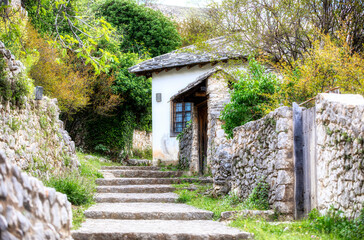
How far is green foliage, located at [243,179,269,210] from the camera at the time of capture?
6.85 meters

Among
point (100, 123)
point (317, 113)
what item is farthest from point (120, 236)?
point (100, 123)

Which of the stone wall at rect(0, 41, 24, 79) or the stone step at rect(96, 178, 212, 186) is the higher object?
the stone wall at rect(0, 41, 24, 79)

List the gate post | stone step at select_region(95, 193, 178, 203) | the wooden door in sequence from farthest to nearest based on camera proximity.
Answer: the wooden door
stone step at select_region(95, 193, 178, 203)
the gate post


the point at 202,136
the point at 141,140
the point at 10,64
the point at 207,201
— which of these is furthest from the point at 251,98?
the point at 141,140

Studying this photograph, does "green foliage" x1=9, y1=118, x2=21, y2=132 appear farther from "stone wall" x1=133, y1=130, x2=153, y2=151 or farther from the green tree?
"stone wall" x1=133, y1=130, x2=153, y2=151

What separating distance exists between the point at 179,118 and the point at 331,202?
12.4 metres

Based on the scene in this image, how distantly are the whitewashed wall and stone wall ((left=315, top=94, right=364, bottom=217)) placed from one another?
11.6 metres

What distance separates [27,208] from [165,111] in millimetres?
14582

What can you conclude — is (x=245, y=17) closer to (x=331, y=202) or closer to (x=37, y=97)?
(x=37, y=97)

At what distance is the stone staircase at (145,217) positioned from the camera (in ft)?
18.0

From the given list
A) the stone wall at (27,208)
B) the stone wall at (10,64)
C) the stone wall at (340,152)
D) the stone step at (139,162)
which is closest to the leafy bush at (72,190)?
the stone wall at (10,64)

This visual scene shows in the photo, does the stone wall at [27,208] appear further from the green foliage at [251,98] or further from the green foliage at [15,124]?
the green foliage at [251,98]

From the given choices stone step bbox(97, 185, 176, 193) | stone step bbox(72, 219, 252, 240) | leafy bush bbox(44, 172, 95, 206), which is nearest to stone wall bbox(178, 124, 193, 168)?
stone step bbox(97, 185, 176, 193)

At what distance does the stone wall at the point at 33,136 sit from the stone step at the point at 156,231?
2.04 meters
